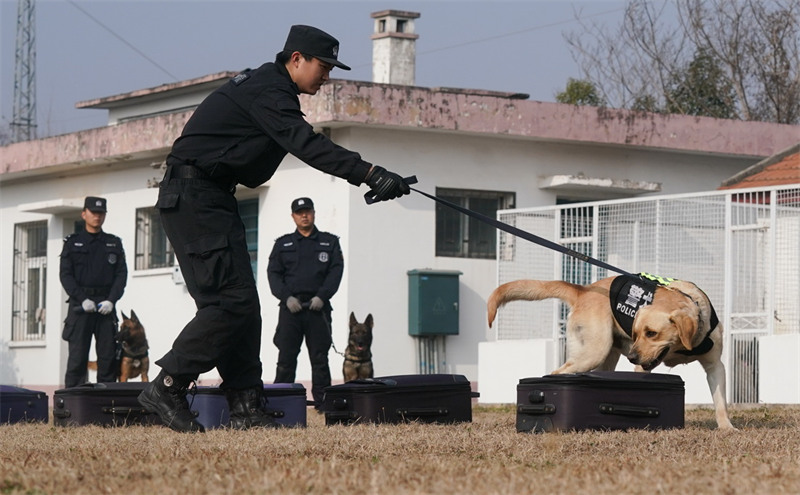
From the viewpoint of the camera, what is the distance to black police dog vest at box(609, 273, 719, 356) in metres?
8.02

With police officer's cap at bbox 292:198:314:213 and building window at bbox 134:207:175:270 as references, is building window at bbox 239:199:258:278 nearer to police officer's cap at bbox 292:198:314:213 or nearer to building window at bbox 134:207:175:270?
building window at bbox 134:207:175:270

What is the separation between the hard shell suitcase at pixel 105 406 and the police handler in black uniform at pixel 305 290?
135 inches

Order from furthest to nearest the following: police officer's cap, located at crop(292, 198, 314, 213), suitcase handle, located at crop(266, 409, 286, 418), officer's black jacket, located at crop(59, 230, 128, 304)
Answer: officer's black jacket, located at crop(59, 230, 128, 304) < police officer's cap, located at crop(292, 198, 314, 213) < suitcase handle, located at crop(266, 409, 286, 418)

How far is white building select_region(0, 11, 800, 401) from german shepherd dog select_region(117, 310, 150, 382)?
1.71m

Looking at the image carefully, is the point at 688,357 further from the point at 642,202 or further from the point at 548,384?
the point at 642,202

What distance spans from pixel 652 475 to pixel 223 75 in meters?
17.2

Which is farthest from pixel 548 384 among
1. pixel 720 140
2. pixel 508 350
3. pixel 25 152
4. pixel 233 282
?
pixel 25 152

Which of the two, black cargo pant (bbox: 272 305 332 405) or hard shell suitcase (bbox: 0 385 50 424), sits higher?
black cargo pant (bbox: 272 305 332 405)

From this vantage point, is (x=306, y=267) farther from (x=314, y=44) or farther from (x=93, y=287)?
(x=314, y=44)

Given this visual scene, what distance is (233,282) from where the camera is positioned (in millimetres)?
6867

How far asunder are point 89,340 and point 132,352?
4680 millimetres

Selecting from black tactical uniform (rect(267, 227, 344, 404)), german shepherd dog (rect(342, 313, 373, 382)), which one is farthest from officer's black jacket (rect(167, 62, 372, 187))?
german shepherd dog (rect(342, 313, 373, 382))

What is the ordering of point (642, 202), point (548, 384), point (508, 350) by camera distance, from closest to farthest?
point (548, 384) → point (642, 202) → point (508, 350)

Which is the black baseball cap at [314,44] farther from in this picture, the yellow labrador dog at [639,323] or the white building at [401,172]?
the white building at [401,172]
